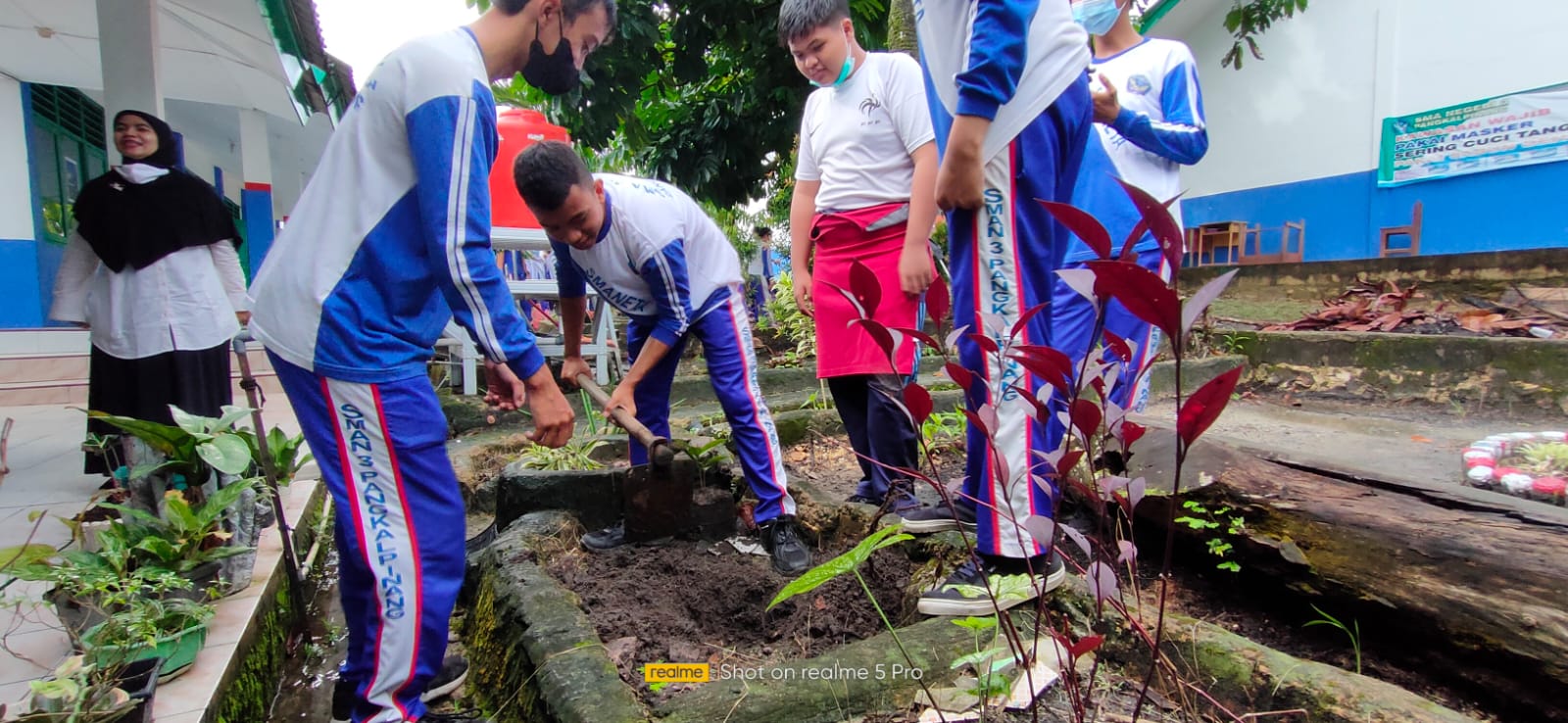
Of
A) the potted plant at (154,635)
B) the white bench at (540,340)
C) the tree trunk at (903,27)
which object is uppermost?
the tree trunk at (903,27)

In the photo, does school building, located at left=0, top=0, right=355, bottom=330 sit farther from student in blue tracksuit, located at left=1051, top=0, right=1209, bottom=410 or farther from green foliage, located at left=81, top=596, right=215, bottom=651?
student in blue tracksuit, located at left=1051, top=0, right=1209, bottom=410

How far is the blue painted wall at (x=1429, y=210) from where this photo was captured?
7.66 m

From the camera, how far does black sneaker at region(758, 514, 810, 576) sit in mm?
2141

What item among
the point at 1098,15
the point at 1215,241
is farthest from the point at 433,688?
the point at 1215,241

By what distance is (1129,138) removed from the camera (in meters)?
2.14

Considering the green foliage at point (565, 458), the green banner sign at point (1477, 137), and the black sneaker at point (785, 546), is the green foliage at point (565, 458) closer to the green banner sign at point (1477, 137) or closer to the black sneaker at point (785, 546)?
the black sneaker at point (785, 546)

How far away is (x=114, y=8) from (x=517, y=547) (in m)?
3.46

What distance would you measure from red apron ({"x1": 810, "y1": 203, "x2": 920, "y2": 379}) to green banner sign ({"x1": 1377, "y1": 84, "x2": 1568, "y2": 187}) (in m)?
8.93

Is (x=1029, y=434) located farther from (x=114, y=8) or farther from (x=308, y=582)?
(x=114, y=8)

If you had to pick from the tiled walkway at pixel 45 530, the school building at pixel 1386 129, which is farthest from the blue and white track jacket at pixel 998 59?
the school building at pixel 1386 129

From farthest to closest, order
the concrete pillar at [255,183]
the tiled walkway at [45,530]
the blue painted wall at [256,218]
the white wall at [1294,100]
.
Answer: the blue painted wall at [256,218]
the white wall at [1294,100]
the concrete pillar at [255,183]
the tiled walkway at [45,530]

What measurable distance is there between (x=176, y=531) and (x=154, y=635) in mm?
436

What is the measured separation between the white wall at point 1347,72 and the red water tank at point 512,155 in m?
9.41

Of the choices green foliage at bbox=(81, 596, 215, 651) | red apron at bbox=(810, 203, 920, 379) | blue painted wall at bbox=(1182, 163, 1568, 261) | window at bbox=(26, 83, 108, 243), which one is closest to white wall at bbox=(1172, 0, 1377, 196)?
blue painted wall at bbox=(1182, 163, 1568, 261)
